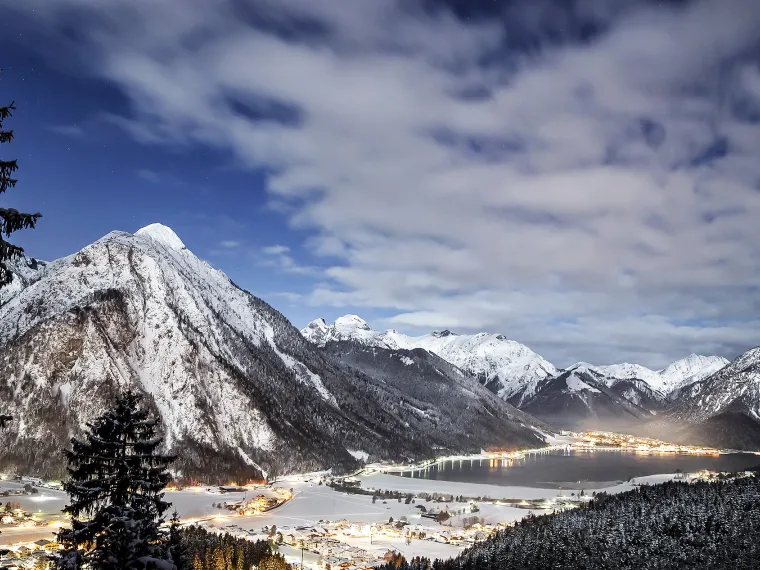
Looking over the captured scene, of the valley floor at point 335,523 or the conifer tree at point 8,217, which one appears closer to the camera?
the conifer tree at point 8,217

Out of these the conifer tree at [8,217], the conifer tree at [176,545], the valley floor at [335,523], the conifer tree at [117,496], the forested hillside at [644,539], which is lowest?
the valley floor at [335,523]

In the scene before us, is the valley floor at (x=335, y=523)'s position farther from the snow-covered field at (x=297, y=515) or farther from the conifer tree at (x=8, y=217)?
the conifer tree at (x=8, y=217)

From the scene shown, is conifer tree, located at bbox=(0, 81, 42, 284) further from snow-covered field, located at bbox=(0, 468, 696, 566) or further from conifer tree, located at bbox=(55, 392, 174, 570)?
snow-covered field, located at bbox=(0, 468, 696, 566)

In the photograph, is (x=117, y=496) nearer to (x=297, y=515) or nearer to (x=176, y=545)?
(x=176, y=545)

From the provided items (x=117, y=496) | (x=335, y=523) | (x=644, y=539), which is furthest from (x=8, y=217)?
(x=335, y=523)

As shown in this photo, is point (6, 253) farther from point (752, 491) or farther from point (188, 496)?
point (188, 496)

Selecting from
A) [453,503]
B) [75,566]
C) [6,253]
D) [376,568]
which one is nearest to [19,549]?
[376,568]

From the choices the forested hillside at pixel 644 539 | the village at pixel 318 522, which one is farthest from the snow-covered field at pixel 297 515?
the forested hillside at pixel 644 539

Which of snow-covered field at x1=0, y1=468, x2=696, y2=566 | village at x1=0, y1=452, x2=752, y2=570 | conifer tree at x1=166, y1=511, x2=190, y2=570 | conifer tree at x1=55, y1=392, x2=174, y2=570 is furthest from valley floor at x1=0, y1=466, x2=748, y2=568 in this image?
conifer tree at x1=55, y1=392, x2=174, y2=570

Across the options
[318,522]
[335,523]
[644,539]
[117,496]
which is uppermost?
[117,496]
